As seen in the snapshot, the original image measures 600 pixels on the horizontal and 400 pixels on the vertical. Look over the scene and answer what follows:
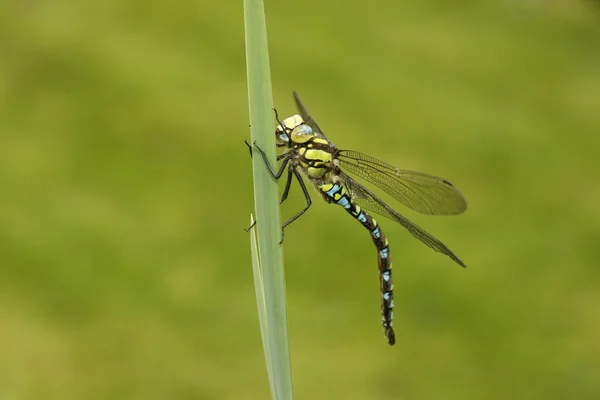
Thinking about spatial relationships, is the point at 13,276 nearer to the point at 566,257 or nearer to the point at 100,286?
the point at 100,286

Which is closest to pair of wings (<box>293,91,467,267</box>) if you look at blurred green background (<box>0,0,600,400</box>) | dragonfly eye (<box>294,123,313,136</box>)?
dragonfly eye (<box>294,123,313,136</box>)

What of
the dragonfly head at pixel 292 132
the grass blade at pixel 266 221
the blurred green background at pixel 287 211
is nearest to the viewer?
the grass blade at pixel 266 221

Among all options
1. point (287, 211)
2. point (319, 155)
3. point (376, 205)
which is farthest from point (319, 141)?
point (287, 211)

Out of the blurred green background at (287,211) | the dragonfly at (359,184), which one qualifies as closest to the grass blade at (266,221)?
the dragonfly at (359,184)

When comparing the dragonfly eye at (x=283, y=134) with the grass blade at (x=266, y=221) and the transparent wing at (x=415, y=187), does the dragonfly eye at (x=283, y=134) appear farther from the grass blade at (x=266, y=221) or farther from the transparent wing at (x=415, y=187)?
the grass blade at (x=266, y=221)

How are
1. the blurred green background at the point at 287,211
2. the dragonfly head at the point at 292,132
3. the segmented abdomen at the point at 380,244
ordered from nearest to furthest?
the dragonfly head at the point at 292,132, the segmented abdomen at the point at 380,244, the blurred green background at the point at 287,211

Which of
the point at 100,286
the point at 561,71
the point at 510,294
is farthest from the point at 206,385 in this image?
the point at 561,71

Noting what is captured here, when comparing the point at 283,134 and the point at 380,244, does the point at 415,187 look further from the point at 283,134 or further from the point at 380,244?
the point at 283,134
